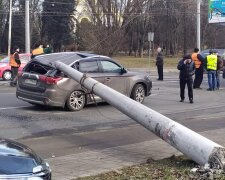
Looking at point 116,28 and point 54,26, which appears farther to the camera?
point 54,26

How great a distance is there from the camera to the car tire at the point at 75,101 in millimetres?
14141

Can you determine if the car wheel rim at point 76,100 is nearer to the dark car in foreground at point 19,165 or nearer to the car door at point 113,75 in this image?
the car door at point 113,75

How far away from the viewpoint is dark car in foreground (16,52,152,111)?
45.5ft

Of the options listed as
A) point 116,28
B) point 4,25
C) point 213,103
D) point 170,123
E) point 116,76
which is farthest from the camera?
point 4,25

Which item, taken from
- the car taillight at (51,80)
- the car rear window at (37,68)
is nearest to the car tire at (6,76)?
the car rear window at (37,68)

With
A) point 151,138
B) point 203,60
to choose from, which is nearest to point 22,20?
point 203,60

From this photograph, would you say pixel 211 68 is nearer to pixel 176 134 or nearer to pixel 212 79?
pixel 212 79

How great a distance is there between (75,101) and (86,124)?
2130mm

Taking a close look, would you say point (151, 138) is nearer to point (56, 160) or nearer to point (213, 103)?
point (56, 160)

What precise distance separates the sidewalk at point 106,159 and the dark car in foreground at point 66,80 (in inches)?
175

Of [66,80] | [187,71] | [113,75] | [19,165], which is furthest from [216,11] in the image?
[19,165]

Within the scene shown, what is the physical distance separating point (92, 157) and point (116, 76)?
6.84 metres

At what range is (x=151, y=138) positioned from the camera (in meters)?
10.3

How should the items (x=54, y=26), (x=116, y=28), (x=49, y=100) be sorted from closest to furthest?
(x=49, y=100)
(x=116, y=28)
(x=54, y=26)
